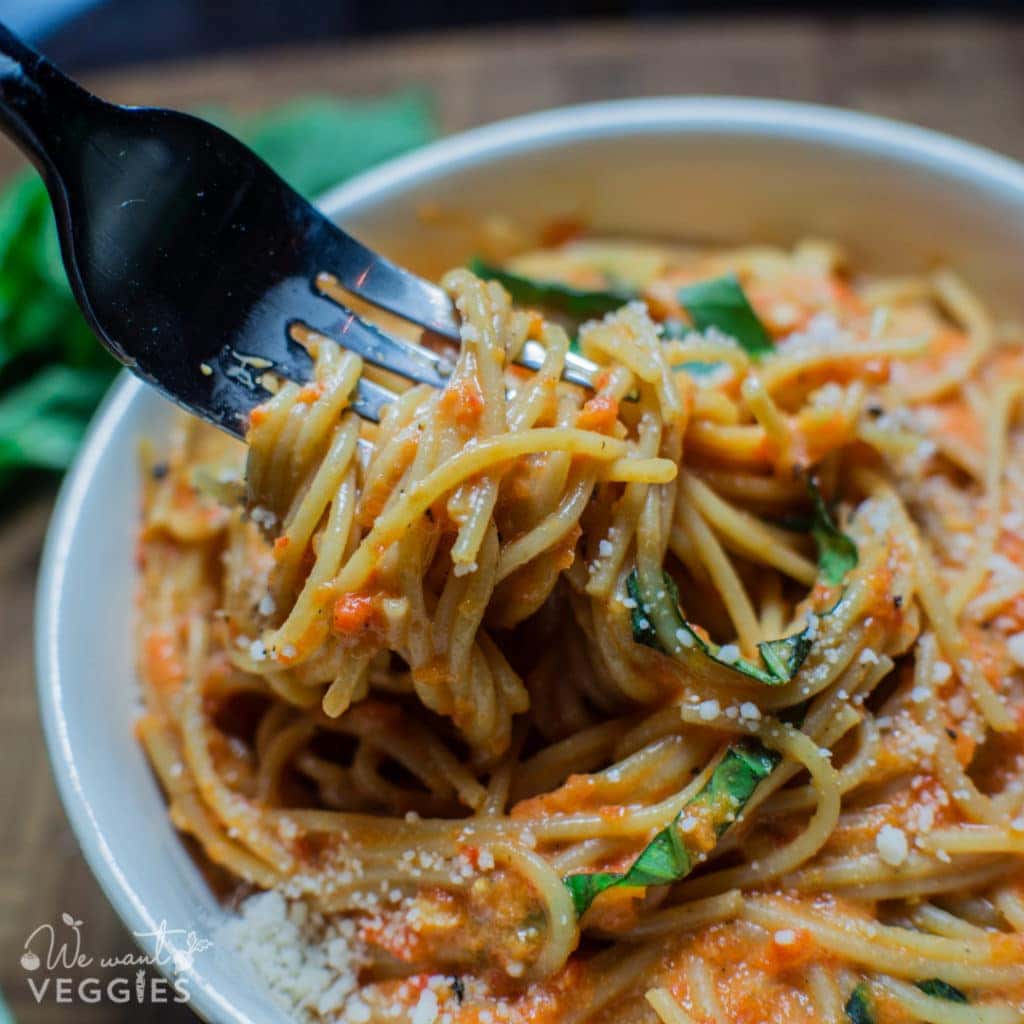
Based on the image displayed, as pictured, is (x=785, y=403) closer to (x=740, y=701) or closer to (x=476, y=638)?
(x=740, y=701)

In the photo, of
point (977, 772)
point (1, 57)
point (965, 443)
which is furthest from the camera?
point (965, 443)

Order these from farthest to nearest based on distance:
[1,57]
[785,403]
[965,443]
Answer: [965,443], [785,403], [1,57]

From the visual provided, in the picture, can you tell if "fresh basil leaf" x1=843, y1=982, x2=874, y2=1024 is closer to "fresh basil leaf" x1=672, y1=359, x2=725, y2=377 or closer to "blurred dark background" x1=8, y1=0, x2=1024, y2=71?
"fresh basil leaf" x1=672, y1=359, x2=725, y2=377

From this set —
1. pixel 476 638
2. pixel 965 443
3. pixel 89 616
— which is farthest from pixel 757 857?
pixel 89 616

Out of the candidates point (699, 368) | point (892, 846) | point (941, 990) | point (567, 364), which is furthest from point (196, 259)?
point (941, 990)

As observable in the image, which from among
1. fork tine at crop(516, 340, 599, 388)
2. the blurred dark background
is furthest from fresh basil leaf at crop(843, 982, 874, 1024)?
the blurred dark background

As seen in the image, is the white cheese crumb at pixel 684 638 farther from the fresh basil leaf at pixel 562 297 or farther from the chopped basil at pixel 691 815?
the fresh basil leaf at pixel 562 297
